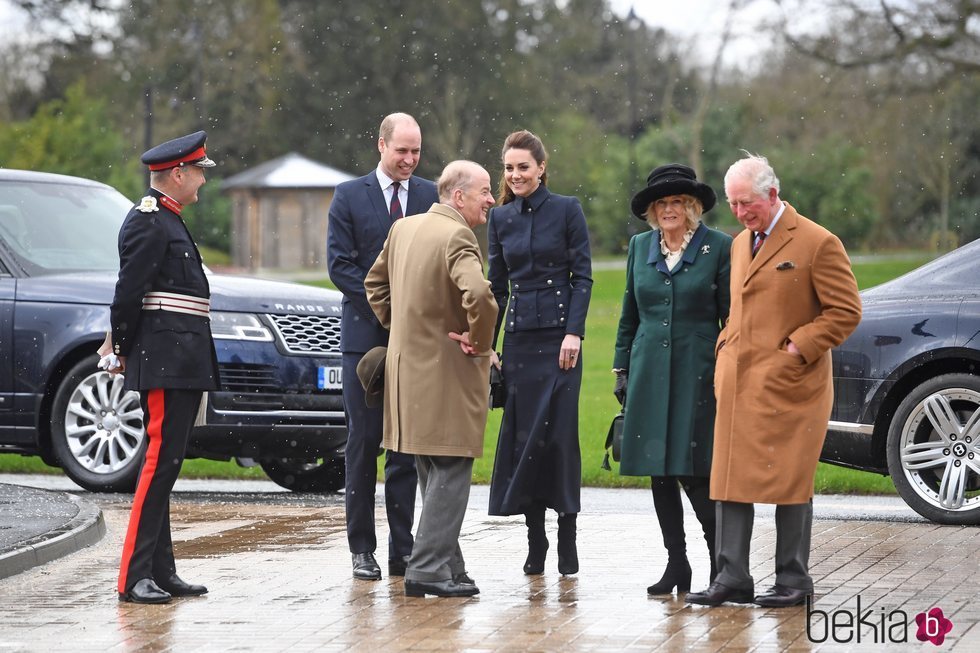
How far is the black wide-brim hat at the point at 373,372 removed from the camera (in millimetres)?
7539

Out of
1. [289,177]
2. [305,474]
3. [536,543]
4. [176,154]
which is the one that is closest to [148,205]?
[176,154]

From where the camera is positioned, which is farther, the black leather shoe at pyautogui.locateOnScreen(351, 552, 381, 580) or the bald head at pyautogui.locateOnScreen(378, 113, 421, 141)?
the bald head at pyautogui.locateOnScreen(378, 113, 421, 141)

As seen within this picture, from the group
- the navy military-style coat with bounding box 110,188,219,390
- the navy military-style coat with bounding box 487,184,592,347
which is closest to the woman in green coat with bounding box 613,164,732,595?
the navy military-style coat with bounding box 487,184,592,347

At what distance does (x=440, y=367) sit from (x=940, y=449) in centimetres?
374

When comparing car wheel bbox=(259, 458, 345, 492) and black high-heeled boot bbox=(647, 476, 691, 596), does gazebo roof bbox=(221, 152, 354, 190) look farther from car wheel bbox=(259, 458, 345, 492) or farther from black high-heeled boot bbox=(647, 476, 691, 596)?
black high-heeled boot bbox=(647, 476, 691, 596)

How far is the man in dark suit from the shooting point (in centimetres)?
794

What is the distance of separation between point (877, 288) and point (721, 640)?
4562 mm

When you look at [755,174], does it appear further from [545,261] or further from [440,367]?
[440,367]

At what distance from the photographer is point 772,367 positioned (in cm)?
693

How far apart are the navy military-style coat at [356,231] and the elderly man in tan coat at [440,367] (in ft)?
1.95

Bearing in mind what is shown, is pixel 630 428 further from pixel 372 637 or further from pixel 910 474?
pixel 910 474

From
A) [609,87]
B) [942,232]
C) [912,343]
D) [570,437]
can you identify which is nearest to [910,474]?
[912,343]

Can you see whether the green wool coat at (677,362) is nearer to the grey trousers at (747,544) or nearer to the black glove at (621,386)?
the black glove at (621,386)

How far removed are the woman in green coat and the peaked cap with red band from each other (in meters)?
1.90
